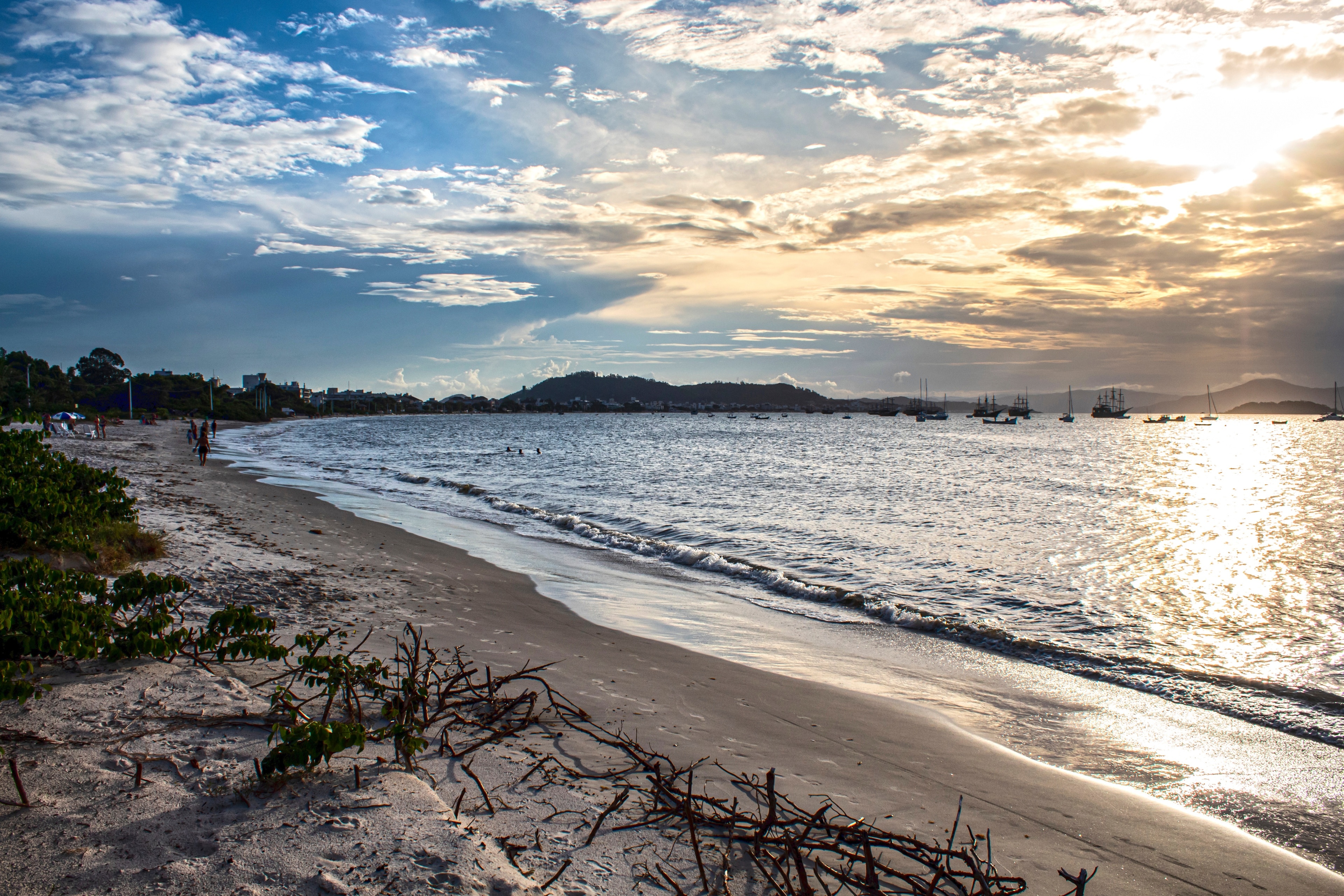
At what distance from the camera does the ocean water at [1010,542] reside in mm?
9016

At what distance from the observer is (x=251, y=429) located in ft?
308

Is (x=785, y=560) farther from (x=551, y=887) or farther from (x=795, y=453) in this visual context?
(x=795, y=453)

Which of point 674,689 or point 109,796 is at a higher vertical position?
point 109,796

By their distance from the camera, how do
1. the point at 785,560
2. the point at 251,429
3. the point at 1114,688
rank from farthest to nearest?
the point at 251,429
the point at 785,560
the point at 1114,688

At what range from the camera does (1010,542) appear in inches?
695

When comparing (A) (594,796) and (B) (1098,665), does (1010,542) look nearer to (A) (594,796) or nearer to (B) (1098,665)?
(B) (1098,665)

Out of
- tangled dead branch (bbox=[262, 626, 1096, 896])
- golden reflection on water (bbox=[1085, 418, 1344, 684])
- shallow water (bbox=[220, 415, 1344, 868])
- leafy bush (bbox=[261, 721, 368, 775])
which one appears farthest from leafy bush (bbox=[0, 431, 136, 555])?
golden reflection on water (bbox=[1085, 418, 1344, 684])

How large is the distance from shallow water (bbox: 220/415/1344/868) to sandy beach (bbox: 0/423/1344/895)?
681 millimetres

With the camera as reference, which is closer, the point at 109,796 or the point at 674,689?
the point at 109,796

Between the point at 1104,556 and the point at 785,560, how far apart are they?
313 inches

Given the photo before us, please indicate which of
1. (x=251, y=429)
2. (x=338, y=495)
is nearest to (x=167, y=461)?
(x=338, y=495)

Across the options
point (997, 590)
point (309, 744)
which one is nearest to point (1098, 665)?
point (997, 590)

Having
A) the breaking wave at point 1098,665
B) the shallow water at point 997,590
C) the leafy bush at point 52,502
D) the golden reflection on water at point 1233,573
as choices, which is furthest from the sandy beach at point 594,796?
the golden reflection on water at point 1233,573

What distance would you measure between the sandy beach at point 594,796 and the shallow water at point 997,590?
26.8 inches
